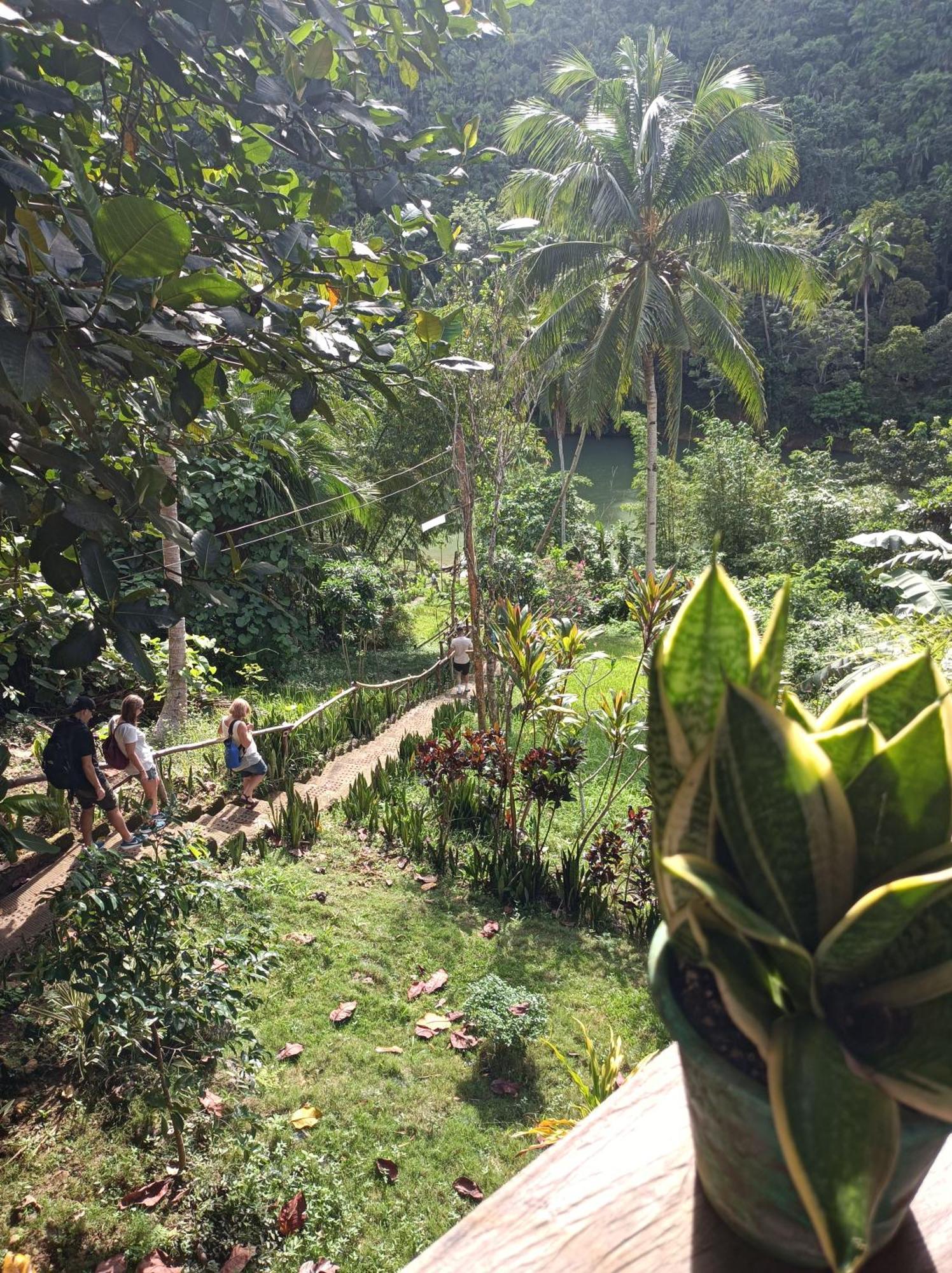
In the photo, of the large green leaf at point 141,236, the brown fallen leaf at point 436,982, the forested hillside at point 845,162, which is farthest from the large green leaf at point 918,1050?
the forested hillside at point 845,162

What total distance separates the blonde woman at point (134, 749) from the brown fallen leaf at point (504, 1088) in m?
2.61

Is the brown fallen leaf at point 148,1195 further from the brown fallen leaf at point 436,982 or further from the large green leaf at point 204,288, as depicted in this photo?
the large green leaf at point 204,288

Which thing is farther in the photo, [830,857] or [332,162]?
[332,162]

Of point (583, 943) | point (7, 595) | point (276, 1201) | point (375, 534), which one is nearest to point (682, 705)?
point (276, 1201)

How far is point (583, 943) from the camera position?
4.59 meters

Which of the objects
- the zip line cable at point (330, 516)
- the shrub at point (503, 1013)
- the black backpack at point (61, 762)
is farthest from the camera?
the zip line cable at point (330, 516)

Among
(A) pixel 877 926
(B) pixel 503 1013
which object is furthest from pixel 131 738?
(A) pixel 877 926

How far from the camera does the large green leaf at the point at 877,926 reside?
1.62 ft

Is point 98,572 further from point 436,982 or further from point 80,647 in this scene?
point 436,982

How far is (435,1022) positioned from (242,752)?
2629 millimetres

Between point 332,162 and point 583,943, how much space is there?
4.08m

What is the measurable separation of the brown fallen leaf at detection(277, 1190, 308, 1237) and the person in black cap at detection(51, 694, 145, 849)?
239 cm

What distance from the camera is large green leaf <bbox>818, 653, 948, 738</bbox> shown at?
64 centimetres

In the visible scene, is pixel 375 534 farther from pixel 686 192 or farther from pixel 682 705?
pixel 682 705
